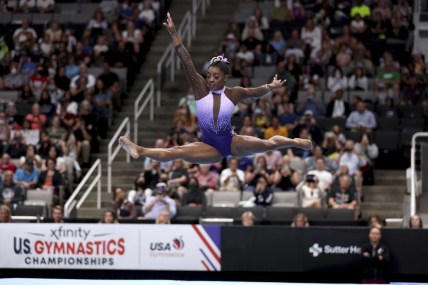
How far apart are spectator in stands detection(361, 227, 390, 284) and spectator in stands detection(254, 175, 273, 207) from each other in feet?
7.61

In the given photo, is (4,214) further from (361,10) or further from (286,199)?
(361,10)

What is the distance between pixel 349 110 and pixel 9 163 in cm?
628

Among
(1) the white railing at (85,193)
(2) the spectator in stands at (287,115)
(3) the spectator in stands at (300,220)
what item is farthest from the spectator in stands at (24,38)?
(3) the spectator in stands at (300,220)

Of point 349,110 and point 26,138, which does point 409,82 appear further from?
point 26,138

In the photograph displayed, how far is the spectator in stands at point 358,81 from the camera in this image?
21.0 metres

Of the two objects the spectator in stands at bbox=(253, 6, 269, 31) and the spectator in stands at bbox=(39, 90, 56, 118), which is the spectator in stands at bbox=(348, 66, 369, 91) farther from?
the spectator in stands at bbox=(39, 90, 56, 118)

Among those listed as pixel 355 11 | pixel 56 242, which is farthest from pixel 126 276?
pixel 355 11

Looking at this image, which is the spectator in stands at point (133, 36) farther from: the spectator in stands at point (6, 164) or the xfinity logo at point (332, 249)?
the xfinity logo at point (332, 249)

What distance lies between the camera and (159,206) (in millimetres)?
17859

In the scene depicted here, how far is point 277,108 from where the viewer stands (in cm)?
2058

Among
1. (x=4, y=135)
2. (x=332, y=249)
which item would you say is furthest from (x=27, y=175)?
(x=332, y=249)

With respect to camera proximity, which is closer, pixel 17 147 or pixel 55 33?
pixel 17 147

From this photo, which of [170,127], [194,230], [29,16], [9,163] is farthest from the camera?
[29,16]

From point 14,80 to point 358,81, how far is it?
6971mm
